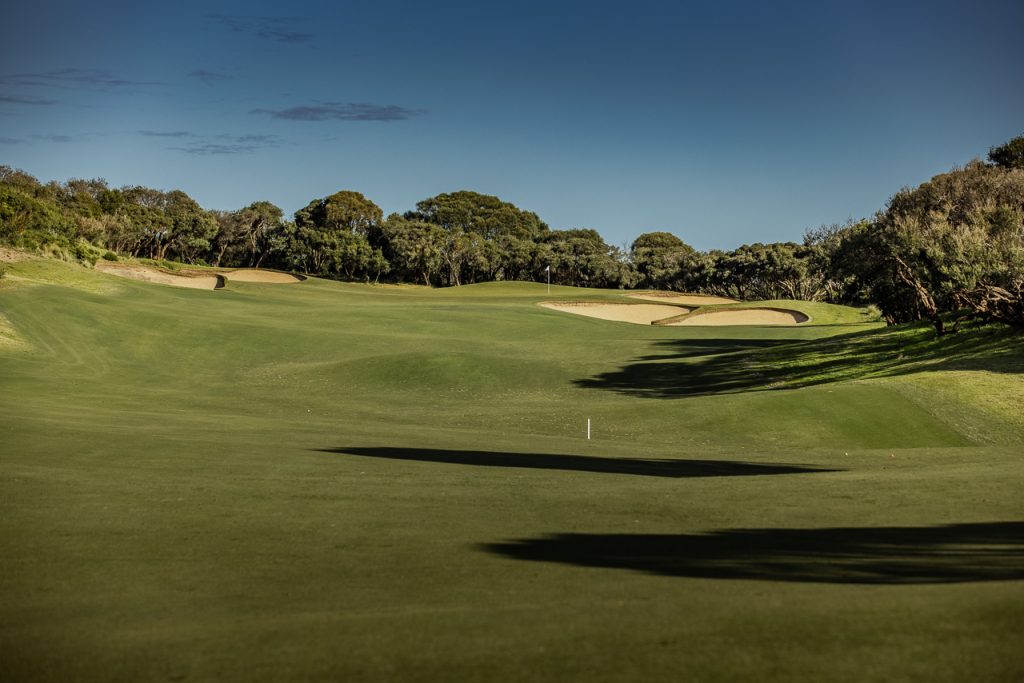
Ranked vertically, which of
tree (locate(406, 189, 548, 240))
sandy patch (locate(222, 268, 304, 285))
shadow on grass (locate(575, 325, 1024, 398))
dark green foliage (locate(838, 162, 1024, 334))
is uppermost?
tree (locate(406, 189, 548, 240))

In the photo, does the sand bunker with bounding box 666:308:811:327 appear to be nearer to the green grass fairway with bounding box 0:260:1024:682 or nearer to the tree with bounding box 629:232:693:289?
the green grass fairway with bounding box 0:260:1024:682

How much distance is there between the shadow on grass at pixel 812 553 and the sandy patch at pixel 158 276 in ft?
278

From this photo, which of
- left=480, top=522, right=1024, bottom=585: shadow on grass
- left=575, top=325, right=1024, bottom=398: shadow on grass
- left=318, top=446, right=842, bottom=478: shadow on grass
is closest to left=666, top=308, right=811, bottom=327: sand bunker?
left=575, top=325, right=1024, bottom=398: shadow on grass

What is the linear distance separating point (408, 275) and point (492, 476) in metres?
129

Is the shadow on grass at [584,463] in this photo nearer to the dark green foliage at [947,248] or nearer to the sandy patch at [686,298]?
the dark green foliage at [947,248]

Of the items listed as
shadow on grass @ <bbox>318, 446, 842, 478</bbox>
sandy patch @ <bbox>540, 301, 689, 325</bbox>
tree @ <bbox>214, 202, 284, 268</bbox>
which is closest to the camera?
shadow on grass @ <bbox>318, 446, 842, 478</bbox>

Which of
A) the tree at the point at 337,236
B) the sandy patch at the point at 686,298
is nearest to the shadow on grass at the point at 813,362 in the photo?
the sandy patch at the point at 686,298

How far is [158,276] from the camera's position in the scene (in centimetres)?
9788

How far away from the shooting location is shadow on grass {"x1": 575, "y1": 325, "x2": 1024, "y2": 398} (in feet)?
132

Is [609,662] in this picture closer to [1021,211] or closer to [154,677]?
[154,677]

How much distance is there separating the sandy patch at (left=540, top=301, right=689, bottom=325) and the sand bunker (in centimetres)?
658

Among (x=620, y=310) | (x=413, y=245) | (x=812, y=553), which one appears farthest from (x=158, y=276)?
(x=812, y=553)

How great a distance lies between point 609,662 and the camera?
19.5ft

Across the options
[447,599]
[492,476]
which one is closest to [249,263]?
[492,476]
